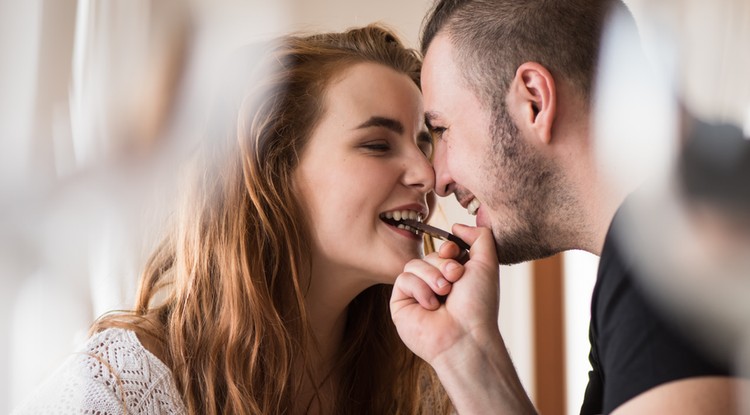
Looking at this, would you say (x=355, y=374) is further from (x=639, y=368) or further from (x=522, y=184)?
(x=639, y=368)

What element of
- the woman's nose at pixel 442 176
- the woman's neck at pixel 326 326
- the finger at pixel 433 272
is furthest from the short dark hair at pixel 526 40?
the woman's neck at pixel 326 326

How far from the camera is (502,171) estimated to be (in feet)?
3.32

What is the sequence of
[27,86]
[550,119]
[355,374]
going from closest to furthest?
[27,86]
[550,119]
[355,374]

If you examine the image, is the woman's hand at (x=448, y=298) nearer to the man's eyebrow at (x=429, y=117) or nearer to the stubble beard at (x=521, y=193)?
the stubble beard at (x=521, y=193)

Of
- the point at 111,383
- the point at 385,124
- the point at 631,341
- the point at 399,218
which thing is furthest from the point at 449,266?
the point at 111,383

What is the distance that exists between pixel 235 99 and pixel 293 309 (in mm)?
318

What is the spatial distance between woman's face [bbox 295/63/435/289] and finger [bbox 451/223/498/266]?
83 mm

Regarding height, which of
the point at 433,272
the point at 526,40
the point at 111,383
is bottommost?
the point at 111,383

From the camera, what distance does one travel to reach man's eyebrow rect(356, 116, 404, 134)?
1106 mm

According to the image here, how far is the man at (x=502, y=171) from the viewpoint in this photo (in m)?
0.96

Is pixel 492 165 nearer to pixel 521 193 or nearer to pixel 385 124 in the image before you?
pixel 521 193

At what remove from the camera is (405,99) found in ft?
3.79

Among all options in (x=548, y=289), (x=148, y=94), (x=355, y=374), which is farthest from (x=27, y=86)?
(x=548, y=289)

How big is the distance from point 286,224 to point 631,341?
0.55 metres
